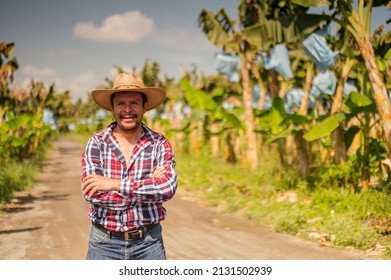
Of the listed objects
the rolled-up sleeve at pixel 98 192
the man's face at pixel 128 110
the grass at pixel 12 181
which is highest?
the man's face at pixel 128 110

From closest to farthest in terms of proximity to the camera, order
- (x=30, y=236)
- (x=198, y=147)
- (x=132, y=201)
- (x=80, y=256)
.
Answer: (x=132, y=201), (x=80, y=256), (x=30, y=236), (x=198, y=147)

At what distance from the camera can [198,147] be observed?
49.9 feet

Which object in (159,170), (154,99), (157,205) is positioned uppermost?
(154,99)

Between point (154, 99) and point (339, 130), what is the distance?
17.8ft

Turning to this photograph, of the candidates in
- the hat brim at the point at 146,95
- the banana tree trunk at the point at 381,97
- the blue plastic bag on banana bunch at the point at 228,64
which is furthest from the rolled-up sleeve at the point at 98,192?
the blue plastic bag on banana bunch at the point at 228,64

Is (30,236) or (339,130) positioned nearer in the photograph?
(30,236)

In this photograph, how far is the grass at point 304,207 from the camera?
4.97 m

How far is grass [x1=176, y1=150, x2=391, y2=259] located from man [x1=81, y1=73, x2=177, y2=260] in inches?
127

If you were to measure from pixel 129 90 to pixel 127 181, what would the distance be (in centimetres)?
47

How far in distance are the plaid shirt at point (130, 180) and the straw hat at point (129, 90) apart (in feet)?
0.71

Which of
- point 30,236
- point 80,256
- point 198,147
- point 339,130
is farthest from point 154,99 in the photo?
point 198,147

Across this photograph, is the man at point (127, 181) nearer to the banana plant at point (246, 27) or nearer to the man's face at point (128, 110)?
the man's face at point (128, 110)
